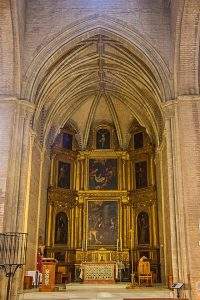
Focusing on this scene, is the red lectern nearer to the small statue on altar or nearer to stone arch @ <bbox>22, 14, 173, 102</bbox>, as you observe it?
the small statue on altar

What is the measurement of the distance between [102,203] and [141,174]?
2.71 metres

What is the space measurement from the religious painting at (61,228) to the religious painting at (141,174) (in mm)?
4417

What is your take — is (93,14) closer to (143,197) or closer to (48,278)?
(48,278)

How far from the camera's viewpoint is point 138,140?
22203mm

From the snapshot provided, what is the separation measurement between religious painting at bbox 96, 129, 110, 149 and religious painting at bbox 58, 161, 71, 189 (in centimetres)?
231

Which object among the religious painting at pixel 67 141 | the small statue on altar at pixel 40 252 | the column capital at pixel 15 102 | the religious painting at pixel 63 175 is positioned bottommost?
the small statue on altar at pixel 40 252

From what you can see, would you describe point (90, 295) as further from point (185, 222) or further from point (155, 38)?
point (155, 38)

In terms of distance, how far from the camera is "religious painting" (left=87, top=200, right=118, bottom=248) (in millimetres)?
20352

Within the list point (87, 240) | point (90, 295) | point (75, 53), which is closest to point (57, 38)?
point (75, 53)

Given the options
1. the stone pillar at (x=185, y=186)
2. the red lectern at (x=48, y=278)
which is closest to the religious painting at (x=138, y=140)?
the stone pillar at (x=185, y=186)

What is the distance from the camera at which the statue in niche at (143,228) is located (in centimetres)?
2003

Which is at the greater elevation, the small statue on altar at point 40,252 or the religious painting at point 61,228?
the religious painting at point 61,228

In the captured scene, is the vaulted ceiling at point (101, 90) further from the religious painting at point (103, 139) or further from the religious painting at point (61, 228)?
the religious painting at point (61, 228)

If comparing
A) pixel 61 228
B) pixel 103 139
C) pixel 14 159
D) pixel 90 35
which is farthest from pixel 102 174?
pixel 14 159
